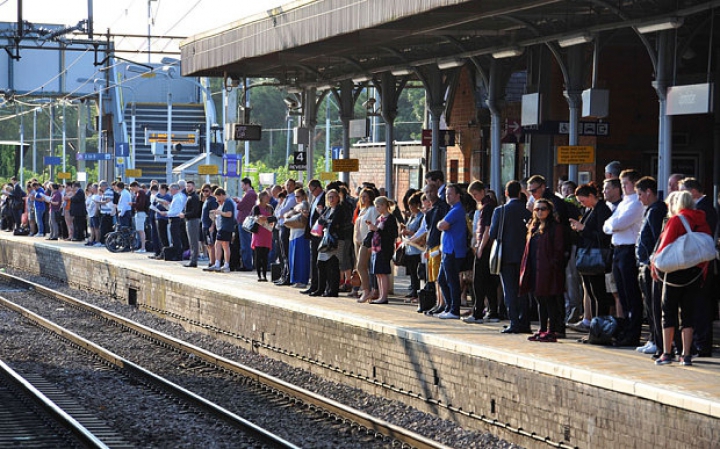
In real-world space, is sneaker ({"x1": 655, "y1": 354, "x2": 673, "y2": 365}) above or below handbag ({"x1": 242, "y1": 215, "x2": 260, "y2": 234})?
below

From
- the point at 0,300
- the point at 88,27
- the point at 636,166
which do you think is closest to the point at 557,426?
the point at 636,166

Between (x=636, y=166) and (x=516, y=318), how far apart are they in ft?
36.2

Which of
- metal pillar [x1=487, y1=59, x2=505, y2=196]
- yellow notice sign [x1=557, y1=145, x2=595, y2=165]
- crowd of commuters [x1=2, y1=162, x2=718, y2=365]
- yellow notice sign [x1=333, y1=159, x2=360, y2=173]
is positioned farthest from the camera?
yellow notice sign [x1=333, y1=159, x2=360, y2=173]

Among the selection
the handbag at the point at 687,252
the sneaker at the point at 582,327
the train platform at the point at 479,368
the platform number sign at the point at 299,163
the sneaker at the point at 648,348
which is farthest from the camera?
the platform number sign at the point at 299,163

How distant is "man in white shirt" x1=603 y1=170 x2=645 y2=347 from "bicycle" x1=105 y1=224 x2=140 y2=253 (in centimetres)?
1923

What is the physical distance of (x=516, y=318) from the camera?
1323cm

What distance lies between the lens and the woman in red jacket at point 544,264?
1224 centimetres

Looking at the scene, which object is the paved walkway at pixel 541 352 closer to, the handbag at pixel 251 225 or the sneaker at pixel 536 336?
the sneaker at pixel 536 336

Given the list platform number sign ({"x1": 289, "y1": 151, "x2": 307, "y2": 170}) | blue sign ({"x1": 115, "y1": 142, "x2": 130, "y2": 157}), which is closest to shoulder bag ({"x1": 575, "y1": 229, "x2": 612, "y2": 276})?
platform number sign ({"x1": 289, "y1": 151, "x2": 307, "y2": 170})

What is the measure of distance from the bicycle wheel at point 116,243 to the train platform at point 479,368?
367 inches

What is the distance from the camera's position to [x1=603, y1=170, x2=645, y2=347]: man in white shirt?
38.4 ft

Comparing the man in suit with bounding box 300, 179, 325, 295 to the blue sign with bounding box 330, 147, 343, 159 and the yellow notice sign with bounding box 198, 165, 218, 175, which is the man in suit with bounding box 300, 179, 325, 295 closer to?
the yellow notice sign with bounding box 198, 165, 218, 175

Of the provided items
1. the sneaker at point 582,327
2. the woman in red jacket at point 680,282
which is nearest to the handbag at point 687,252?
the woman in red jacket at point 680,282

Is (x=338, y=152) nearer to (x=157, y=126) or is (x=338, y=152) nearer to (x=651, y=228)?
(x=157, y=126)
